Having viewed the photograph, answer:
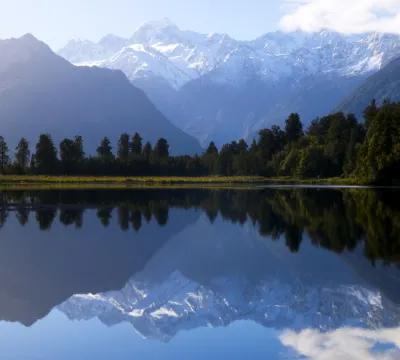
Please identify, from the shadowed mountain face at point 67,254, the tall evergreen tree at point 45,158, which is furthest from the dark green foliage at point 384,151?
the tall evergreen tree at point 45,158

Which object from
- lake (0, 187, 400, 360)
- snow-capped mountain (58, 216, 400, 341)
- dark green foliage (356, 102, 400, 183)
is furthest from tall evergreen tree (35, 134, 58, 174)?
snow-capped mountain (58, 216, 400, 341)

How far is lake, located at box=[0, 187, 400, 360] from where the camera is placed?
583 inches

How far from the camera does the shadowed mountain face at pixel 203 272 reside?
1756 centimetres

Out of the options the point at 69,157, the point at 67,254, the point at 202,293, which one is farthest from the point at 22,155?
the point at 202,293

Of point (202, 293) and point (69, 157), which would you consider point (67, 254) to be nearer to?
point (202, 293)

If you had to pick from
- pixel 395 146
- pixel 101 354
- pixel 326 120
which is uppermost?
pixel 326 120

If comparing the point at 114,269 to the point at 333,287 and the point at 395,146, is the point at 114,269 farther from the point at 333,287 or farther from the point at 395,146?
the point at 395,146

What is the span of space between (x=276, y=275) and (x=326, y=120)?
18279cm

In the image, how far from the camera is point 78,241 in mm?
32250

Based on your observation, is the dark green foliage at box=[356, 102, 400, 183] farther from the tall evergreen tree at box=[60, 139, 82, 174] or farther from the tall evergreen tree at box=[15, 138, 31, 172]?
the tall evergreen tree at box=[15, 138, 31, 172]

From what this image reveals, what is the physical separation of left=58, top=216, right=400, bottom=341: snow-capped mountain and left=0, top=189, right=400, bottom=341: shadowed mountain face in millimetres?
37

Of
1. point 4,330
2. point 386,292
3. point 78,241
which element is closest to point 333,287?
point 386,292

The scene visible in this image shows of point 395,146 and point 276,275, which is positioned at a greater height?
point 395,146

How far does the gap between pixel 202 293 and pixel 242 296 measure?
1.52 m
